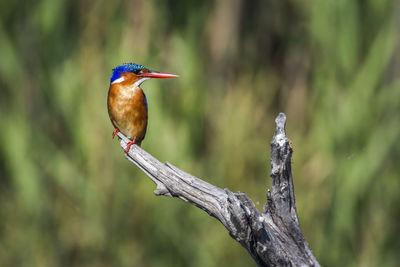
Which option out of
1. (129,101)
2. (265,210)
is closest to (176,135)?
(129,101)

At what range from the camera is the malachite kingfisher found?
5.61 ft

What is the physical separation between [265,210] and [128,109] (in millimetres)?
566

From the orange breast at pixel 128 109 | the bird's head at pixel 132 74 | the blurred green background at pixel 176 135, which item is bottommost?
the orange breast at pixel 128 109

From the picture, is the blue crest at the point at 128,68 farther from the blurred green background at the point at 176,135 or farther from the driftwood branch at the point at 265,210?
the blurred green background at the point at 176,135

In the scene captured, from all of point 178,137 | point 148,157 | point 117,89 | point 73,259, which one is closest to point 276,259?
point 148,157

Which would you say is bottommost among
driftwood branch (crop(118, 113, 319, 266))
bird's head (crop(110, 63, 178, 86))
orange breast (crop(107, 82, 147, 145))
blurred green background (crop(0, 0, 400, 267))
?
driftwood branch (crop(118, 113, 319, 266))

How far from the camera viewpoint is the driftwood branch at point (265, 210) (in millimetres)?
1190

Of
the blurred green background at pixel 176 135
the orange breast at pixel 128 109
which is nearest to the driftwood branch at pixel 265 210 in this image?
the orange breast at pixel 128 109

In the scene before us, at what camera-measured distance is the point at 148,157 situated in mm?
1427

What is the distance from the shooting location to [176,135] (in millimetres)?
3182

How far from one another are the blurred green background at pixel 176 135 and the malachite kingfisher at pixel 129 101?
1.30 metres

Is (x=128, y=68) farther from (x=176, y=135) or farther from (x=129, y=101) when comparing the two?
(x=176, y=135)

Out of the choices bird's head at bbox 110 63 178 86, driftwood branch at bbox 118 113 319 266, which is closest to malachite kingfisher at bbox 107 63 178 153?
bird's head at bbox 110 63 178 86

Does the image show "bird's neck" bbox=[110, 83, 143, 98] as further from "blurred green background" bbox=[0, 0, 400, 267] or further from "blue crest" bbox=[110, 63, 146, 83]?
"blurred green background" bbox=[0, 0, 400, 267]
